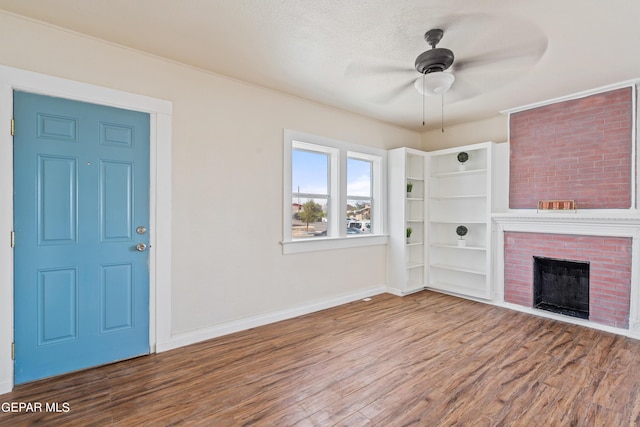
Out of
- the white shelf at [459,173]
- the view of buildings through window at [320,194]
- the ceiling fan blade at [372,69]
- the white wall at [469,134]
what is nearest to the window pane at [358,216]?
the view of buildings through window at [320,194]

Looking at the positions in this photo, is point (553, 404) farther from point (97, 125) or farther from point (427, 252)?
point (97, 125)

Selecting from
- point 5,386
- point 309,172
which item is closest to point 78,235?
point 5,386

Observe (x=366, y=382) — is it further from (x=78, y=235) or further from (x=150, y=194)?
(x=78, y=235)

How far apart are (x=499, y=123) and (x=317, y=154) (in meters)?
2.80

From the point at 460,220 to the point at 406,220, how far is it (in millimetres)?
901

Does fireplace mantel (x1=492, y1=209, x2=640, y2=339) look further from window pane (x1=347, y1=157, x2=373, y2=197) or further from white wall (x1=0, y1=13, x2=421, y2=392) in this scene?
white wall (x1=0, y1=13, x2=421, y2=392)

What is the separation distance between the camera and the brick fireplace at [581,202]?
327 centimetres

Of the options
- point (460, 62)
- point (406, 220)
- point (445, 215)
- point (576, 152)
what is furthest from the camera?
point (445, 215)

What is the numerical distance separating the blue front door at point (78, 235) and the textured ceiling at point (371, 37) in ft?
2.34

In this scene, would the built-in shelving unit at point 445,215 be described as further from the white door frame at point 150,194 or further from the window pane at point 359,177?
the white door frame at point 150,194

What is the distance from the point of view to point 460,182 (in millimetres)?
4855

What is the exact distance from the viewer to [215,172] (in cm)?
309

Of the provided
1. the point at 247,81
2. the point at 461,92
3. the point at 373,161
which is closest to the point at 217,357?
the point at 247,81

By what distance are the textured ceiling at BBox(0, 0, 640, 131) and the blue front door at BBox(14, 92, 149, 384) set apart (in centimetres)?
71
